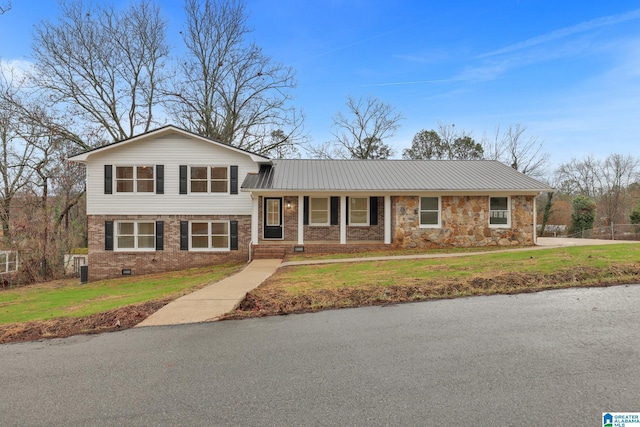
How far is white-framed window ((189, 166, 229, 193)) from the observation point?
52.6ft

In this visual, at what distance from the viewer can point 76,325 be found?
583 cm

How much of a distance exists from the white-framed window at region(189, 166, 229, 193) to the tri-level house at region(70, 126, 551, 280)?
0.05m

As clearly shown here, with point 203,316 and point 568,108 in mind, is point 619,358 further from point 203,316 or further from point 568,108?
point 568,108

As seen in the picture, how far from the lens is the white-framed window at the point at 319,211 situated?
16.9 m

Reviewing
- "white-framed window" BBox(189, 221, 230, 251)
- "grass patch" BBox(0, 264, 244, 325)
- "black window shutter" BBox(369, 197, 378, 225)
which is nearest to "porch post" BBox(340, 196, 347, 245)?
"black window shutter" BBox(369, 197, 378, 225)

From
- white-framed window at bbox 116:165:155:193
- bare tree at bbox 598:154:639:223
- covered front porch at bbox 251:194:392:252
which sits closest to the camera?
white-framed window at bbox 116:165:155:193

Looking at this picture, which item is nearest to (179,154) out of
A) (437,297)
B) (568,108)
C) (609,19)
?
(437,297)

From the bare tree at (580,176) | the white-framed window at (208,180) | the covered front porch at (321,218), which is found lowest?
the covered front porch at (321,218)

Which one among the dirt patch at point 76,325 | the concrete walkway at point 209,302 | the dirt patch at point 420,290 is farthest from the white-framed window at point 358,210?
the dirt patch at point 76,325

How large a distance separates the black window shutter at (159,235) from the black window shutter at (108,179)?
2632 millimetres

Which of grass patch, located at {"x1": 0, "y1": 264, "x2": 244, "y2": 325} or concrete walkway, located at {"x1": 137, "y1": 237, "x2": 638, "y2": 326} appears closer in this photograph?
concrete walkway, located at {"x1": 137, "y1": 237, "x2": 638, "y2": 326}

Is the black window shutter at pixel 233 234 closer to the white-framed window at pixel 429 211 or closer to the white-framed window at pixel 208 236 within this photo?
the white-framed window at pixel 208 236

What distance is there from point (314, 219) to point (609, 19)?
48.3 feet

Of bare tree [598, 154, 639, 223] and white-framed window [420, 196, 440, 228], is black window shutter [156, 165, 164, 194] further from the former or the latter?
bare tree [598, 154, 639, 223]
